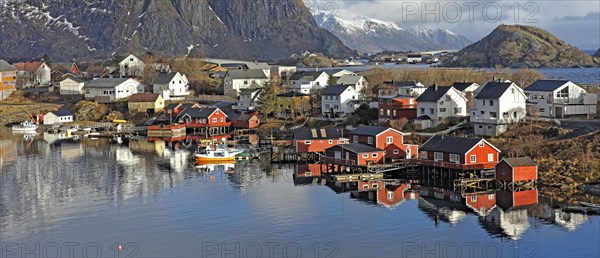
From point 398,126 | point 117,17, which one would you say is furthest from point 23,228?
point 117,17

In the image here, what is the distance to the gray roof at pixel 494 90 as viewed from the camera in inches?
1414

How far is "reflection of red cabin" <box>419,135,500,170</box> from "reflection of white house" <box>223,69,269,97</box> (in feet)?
101

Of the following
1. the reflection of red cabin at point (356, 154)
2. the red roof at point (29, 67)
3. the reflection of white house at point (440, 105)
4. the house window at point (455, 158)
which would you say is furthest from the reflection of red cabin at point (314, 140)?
the red roof at point (29, 67)

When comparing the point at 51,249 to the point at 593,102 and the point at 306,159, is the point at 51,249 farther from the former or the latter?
the point at 593,102

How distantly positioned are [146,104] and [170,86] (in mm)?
5007

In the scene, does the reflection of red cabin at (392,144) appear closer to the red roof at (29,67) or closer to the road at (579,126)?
the road at (579,126)

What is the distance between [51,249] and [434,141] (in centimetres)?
1469

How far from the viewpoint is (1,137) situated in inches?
1843

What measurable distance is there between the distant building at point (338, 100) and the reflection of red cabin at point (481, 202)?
19.9 metres

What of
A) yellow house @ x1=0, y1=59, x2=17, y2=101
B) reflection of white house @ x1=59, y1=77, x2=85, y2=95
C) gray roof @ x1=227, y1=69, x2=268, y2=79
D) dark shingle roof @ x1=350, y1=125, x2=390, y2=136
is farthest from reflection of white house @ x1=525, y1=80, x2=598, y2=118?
yellow house @ x1=0, y1=59, x2=17, y2=101

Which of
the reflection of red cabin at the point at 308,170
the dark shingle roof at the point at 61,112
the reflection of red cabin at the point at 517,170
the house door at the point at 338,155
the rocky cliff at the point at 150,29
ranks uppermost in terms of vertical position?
the rocky cliff at the point at 150,29

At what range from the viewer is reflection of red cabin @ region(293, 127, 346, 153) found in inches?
1379

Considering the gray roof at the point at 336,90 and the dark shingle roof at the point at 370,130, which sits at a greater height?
the gray roof at the point at 336,90

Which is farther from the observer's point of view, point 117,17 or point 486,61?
point 117,17
